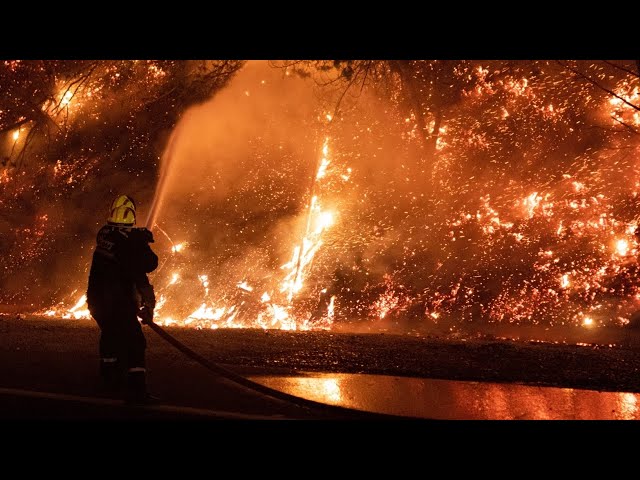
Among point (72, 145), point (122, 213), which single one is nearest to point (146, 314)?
point (122, 213)

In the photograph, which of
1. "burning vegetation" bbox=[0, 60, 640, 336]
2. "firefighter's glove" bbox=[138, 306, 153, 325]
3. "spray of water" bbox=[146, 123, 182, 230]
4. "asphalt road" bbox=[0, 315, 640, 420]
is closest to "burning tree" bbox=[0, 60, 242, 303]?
"burning vegetation" bbox=[0, 60, 640, 336]

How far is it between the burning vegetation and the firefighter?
3.73m

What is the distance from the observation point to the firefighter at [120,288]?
4715mm

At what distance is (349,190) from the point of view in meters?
9.45

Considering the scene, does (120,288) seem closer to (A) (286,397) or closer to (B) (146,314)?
(B) (146,314)

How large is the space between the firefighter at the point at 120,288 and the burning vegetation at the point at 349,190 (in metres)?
3.73

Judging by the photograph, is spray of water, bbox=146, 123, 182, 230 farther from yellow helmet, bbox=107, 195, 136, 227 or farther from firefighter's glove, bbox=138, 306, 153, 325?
firefighter's glove, bbox=138, 306, 153, 325

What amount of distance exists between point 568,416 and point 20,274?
31.8 ft

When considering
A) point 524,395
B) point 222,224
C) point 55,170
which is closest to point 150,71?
point 55,170

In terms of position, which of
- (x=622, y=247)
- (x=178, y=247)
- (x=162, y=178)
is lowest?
(x=622, y=247)

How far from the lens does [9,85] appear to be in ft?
38.8

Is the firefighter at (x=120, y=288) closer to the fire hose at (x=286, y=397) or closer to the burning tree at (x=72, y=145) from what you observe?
the fire hose at (x=286, y=397)

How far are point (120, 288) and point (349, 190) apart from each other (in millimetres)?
5207

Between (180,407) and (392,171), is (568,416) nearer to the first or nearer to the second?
(180,407)
